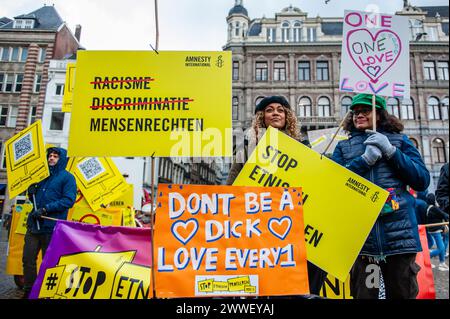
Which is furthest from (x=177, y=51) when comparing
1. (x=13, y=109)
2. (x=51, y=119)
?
(x=13, y=109)

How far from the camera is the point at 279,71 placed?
2683 centimetres

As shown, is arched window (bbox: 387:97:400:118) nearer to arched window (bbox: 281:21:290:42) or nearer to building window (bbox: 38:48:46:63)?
arched window (bbox: 281:21:290:42)

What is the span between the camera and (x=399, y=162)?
1.96 m

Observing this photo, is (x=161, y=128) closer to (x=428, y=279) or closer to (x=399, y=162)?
(x=399, y=162)

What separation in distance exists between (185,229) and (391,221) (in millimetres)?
1295

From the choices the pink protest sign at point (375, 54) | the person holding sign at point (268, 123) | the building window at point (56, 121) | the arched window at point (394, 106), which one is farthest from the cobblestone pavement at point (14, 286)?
the arched window at point (394, 106)

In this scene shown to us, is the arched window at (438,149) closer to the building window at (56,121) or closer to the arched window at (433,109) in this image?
the arched window at (433,109)

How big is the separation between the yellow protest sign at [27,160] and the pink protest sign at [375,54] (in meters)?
2.98

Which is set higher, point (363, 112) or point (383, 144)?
point (363, 112)

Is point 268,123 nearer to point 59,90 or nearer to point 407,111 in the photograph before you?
point 59,90

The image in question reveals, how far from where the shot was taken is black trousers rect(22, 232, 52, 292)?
326 cm

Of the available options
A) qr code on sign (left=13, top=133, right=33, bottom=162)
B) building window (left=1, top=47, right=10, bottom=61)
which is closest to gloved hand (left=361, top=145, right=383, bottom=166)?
qr code on sign (left=13, top=133, right=33, bottom=162)

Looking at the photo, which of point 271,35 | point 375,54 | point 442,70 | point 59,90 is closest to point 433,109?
point 442,70

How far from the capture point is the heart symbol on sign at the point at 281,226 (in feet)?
5.90
